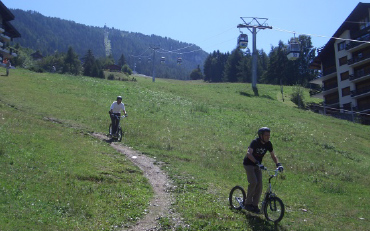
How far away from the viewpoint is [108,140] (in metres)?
22.9

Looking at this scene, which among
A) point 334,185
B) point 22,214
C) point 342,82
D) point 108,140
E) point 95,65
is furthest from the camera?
point 95,65

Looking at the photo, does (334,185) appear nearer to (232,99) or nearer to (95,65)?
(232,99)

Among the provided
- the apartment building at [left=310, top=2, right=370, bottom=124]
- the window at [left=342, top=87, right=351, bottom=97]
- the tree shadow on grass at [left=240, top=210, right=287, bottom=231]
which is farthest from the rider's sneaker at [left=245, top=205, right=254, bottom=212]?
the window at [left=342, top=87, right=351, bottom=97]

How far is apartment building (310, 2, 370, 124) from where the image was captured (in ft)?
212

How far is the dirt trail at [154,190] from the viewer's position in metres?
10.8

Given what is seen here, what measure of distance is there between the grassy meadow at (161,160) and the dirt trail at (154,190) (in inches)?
10.0

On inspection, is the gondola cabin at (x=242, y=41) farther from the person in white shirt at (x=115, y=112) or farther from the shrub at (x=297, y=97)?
the person in white shirt at (x=115, y=112)

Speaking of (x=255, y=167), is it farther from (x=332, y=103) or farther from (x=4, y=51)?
(x=4, y=51)

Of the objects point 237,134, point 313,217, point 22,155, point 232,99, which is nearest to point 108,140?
point 22,155

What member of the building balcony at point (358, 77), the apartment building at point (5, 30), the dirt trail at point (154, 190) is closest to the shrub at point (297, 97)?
the building balcony at point (358, 77)

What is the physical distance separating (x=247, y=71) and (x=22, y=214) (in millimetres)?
121593

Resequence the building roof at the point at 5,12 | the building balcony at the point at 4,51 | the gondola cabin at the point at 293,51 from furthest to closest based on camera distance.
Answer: the building balcony at the point at 4,51 → the building roof at the point at 5,12 → the gondola cabin at the point at 293,51

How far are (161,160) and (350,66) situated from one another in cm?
5823

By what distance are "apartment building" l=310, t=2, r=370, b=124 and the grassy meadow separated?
87.9 ft
